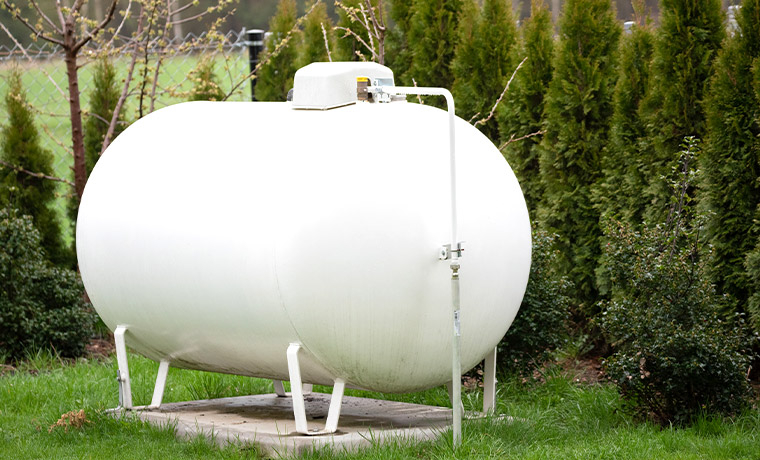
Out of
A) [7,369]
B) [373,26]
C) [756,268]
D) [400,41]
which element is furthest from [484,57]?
[7,369]

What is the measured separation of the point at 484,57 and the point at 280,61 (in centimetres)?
278

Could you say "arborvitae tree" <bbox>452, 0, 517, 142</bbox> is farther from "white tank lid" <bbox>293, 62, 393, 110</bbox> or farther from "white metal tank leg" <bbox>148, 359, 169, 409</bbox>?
"white metal tank leg" <bbox>148, 359, 169, 409</bbox>

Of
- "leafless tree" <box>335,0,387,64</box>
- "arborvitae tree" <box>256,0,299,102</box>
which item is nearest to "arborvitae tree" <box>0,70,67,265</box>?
"arborvitae tree" <box>256,0,299,102</box>

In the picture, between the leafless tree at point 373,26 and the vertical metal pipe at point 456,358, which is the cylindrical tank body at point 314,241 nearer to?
the vertical metal pipe at point 456,358

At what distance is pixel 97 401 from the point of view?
5512 mm

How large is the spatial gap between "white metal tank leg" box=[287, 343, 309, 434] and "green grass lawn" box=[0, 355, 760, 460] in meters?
0.16

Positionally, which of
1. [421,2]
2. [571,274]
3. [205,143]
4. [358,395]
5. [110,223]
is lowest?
[358,395]

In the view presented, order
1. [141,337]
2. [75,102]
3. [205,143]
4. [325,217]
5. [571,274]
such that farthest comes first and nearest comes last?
1. [75,102]
2. [571,274]
3. [141,337]
4. [205,143]
5. [325,217]

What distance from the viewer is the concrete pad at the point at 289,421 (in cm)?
420

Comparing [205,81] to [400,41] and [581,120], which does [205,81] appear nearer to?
[400,41]

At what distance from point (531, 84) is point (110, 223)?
3.21 m

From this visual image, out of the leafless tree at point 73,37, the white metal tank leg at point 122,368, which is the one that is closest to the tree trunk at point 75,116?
the leafless tree at point 73,37

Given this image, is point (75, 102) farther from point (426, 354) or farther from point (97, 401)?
point (426, 354)

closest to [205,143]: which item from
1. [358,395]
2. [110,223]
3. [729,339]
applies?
Answer: [110,223]
